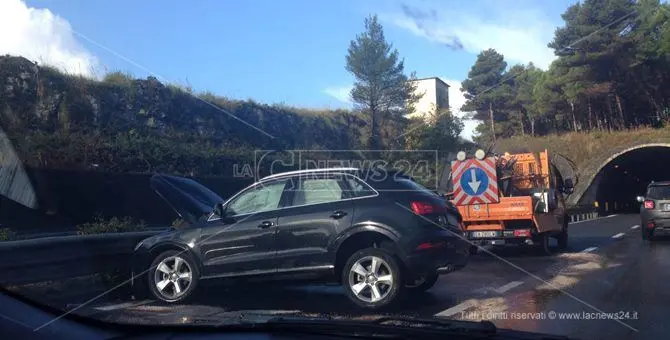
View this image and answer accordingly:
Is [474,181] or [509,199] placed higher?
[474,181]

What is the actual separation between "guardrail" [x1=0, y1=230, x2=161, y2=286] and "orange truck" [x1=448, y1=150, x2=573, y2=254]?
7559 mm

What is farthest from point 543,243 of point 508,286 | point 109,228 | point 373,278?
point 109,228

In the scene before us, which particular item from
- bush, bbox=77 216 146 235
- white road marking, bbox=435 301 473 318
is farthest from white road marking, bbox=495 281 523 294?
bush, bbox=77 216 146 235

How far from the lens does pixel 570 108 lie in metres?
23.8

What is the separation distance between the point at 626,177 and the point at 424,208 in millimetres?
44616

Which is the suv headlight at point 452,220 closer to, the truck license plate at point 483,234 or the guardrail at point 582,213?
the truck license plate at point 483,234

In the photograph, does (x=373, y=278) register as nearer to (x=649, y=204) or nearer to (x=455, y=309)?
(x=455, y=309)

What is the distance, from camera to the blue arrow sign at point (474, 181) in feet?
47.0

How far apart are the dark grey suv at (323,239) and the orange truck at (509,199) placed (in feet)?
18.7

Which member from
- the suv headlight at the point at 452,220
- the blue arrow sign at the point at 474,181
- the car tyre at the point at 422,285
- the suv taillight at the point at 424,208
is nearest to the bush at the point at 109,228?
the car tyre at the point at 422,285

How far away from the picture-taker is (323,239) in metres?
7.58

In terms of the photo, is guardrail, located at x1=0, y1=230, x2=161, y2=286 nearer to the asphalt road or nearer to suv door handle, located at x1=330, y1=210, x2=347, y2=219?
the asphalt road

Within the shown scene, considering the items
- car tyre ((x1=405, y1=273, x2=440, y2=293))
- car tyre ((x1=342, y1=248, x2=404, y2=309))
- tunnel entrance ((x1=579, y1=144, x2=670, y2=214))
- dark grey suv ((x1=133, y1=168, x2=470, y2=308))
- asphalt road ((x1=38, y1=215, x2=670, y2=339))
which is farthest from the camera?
tunnel entrance ((x1=579, y1=144, x2=670, y2=214))

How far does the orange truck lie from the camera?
13602 millimetres
